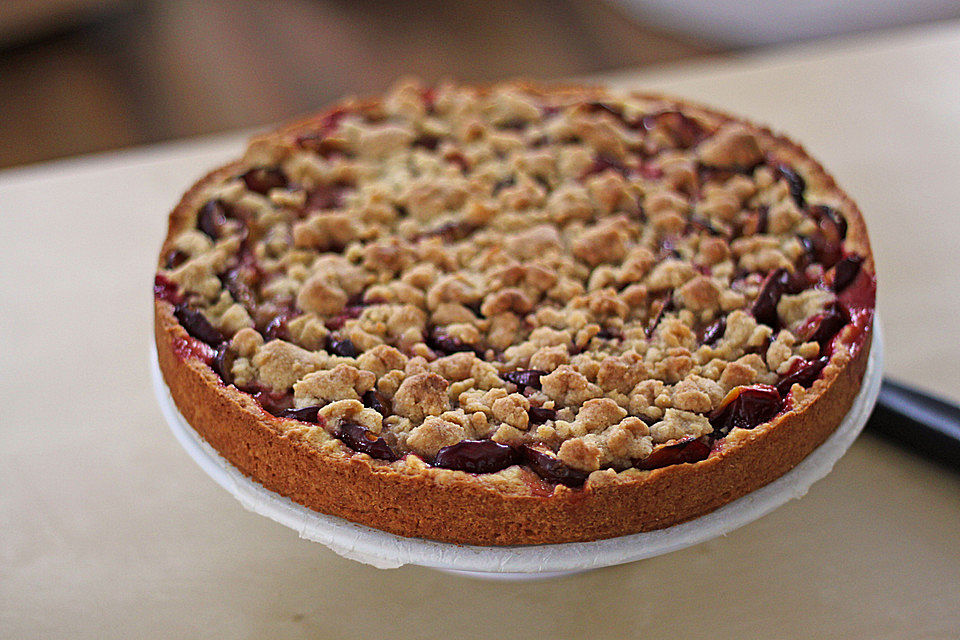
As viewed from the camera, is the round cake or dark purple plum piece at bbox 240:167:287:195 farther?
dark purple plum piece at bbox 240:167:287:195

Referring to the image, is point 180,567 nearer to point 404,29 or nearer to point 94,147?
point 94,147

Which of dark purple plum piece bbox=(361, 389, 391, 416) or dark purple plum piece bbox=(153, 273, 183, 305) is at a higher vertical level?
dark purple plum piece bbox=(153, 273, 183, 305)

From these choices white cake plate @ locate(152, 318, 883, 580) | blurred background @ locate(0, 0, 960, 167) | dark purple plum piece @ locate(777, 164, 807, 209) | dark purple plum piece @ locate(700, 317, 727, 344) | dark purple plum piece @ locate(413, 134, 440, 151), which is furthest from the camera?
Answer: blurred background @ locate(0, 0, 960, 167)

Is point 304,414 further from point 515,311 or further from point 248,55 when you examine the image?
point 248,55

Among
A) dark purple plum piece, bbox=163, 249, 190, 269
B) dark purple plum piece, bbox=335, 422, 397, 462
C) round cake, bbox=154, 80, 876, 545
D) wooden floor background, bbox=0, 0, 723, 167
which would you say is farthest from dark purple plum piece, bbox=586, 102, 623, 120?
wooden floor background, bbox=0, 0, 723, 167

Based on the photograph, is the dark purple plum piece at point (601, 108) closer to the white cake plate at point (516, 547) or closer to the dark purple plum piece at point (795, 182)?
the dark purple plum piece at point (795, 182)

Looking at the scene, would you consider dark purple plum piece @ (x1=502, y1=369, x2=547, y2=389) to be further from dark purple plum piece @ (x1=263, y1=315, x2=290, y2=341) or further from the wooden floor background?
the wooden floor background

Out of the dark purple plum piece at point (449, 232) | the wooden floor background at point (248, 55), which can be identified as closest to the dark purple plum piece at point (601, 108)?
the dark purple plum piece at point (449, 232)

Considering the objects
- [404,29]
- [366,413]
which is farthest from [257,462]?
[404,29]
